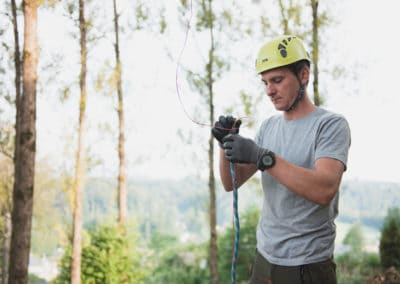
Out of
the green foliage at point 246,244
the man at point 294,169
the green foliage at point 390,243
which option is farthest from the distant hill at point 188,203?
the man at point 294,169

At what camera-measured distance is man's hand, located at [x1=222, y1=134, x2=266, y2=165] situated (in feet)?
4.72

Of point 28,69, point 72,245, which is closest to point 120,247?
point 72,245

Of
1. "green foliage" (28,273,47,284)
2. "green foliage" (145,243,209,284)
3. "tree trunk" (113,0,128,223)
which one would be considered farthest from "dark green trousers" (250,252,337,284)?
"green foliage" (28,273,47,284)

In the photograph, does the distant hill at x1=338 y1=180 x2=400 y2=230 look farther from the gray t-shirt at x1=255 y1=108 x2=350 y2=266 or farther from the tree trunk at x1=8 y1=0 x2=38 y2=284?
the gray t-shirt at x1=255 y1=108 x2=350 y2=266

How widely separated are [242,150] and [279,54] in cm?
34

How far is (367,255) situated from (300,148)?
1900cm

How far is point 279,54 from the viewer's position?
60.5 inches

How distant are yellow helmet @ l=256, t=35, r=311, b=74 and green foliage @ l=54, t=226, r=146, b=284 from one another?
6.38 meters

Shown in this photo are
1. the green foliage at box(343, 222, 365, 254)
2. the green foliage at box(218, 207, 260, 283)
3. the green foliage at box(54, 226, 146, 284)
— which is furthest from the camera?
the green foliage at box(343, 222, 365, 254)

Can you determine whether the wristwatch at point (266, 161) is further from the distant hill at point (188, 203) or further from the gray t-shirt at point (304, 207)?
the distant hill at point (188, 203)

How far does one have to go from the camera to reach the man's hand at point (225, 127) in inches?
64.8

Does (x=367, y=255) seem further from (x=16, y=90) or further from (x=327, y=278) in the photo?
(x=327, y=278)

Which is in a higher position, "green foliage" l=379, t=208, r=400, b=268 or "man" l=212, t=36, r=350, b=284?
"man" l=212, t=36, r=350, b=284

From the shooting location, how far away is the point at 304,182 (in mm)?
1350
